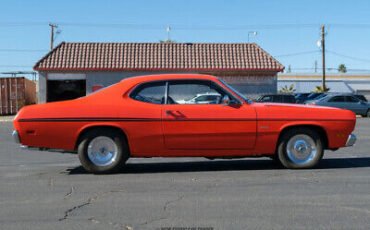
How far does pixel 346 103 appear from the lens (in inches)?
1102

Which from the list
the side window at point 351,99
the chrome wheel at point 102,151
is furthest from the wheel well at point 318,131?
the side window at point 351,99

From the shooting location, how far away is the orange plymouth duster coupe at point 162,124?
Answer: 285 inches

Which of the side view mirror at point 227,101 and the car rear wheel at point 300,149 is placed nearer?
the side view mirror at point 227,101

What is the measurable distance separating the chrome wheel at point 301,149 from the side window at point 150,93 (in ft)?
7.36

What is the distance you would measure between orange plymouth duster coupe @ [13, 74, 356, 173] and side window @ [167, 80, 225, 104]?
0.02m

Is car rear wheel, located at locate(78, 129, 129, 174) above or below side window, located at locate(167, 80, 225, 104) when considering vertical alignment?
below

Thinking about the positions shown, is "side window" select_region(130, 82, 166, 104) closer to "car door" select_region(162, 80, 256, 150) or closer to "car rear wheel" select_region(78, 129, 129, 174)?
"car door" select_region(162, 80, 256, 150)

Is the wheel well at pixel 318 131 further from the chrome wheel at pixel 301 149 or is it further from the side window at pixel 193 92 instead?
the side window at pixel 193 92

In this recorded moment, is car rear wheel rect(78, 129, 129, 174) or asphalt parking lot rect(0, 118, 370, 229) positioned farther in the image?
car rear wheel rect(78, 129, 129, 174)

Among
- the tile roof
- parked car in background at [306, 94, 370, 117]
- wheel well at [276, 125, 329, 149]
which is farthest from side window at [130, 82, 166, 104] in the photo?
the tile roof

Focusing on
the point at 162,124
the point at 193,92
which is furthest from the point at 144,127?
the point at 193,92

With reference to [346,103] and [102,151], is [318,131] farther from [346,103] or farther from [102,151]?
[346,103]

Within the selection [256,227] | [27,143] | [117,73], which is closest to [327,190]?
[256,227]

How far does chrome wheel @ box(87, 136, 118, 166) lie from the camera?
7285 mm
